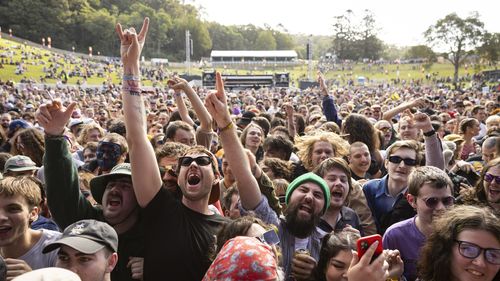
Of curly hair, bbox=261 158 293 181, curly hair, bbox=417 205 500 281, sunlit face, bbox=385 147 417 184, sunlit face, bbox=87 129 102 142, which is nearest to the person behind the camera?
curly hair, bbox=417 205 500 281

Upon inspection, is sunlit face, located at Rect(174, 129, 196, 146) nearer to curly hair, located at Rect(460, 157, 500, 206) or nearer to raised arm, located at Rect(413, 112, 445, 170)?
raised arm, located at Rect(413, 112, 445, 170)

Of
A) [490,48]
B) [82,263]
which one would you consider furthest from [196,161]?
[490,48]

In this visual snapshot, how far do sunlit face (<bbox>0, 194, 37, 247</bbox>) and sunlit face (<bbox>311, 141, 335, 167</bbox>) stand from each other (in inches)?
111

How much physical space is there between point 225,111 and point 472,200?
1.89 metres

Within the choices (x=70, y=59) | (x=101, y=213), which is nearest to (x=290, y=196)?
(x=101, y=213)

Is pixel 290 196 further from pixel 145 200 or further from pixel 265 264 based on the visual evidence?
pixel 265 264

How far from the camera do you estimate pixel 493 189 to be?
11.2 feet

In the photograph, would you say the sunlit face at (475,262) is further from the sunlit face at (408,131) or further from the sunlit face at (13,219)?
the sunlit face at (408,131)

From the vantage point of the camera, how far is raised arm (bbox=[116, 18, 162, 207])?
2.83 metres

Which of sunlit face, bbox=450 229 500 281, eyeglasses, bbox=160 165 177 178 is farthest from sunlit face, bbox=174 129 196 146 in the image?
sunlit face, bbox=450 229 500 281

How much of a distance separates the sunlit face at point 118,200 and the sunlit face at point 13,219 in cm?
46

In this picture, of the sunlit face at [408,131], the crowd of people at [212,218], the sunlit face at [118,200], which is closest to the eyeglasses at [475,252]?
the crowd of people at [212,218]

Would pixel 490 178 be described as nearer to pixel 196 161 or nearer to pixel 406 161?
pixel 406 161

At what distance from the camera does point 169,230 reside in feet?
9.30
